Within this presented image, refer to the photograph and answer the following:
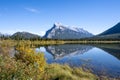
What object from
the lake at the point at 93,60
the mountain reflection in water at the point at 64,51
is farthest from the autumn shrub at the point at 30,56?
the mountain reflection in water at the point at 64,51

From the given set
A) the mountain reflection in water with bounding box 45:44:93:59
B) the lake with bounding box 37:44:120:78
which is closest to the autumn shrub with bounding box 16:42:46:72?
the lake with bounding box 37:44:120:78

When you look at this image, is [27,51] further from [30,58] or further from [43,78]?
[43,78]

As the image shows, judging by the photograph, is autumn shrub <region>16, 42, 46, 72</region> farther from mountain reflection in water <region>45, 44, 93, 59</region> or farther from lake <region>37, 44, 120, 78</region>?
mountain reflection in water <region>45, 44, 93, 59</region>

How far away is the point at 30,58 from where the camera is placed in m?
23.7

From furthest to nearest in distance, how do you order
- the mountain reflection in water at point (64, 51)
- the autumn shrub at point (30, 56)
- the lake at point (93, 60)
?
the mountain reflection in water at point (64, 51), the lake at point (93, 60), the autumn shrub at point (30, 56)

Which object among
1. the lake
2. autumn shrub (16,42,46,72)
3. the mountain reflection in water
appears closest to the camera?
autumn shrub (16,42,46,72)

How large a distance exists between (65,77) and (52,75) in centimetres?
127

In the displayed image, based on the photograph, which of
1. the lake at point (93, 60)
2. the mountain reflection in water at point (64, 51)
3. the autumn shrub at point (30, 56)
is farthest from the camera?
the mountain reflection in water at point (64, 51)

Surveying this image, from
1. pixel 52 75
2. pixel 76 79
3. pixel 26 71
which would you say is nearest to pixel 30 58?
pixel 52 75

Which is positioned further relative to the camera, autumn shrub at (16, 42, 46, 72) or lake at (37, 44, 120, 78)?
lake at (37, 44, 120, 78)

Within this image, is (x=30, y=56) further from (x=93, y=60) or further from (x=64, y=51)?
(x=64, y=51)

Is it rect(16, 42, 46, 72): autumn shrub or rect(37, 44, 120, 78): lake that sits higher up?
rect(16, 42, 46, 72): autumn shrub

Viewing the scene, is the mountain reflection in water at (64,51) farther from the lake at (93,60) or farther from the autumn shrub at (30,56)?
the autumn shrub at (30,56)

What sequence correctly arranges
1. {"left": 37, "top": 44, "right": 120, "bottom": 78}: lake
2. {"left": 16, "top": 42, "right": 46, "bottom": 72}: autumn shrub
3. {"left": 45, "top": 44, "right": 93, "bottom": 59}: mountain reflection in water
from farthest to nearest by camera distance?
1. {"left": 45, "top": 44, "right": 93, "bottom": 59}: mountain reflection in water
2. {"left": 37, "top": 44, "right": 120, "bottom": 78}: lake
3. {"left": 16, "top": 42, "right": 46, "bottom": 72}: autumn shrub
